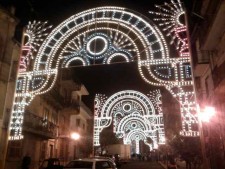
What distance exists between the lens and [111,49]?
46.0ft

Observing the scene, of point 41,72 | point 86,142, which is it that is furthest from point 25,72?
point 86,142

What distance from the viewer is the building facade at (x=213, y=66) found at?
15.4 m

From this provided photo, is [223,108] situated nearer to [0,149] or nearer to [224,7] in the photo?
[224,7]

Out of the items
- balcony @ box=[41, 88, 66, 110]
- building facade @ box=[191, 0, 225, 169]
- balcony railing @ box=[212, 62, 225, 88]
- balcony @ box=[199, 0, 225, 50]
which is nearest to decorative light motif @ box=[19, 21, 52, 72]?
building facade @ box=[191, 0, 225, 169]

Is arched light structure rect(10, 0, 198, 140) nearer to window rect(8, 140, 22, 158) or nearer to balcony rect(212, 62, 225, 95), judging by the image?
balcony rect(212, 62, 225, 95)

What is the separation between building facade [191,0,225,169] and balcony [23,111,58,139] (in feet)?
45.0

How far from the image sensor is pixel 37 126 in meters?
25.6

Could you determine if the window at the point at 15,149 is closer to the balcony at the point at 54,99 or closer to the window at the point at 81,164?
the balcony at the point at 54,99

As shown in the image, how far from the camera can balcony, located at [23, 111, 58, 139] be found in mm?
23609

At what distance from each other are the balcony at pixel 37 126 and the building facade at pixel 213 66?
1370 cm

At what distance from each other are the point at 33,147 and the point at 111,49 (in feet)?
51.6

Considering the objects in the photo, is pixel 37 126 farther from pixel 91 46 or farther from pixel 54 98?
pixel 91 46

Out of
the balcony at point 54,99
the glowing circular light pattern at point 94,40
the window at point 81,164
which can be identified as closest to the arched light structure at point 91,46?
the glowing circular light pattern at point 94,40

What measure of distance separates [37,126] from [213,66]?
51.4ft
